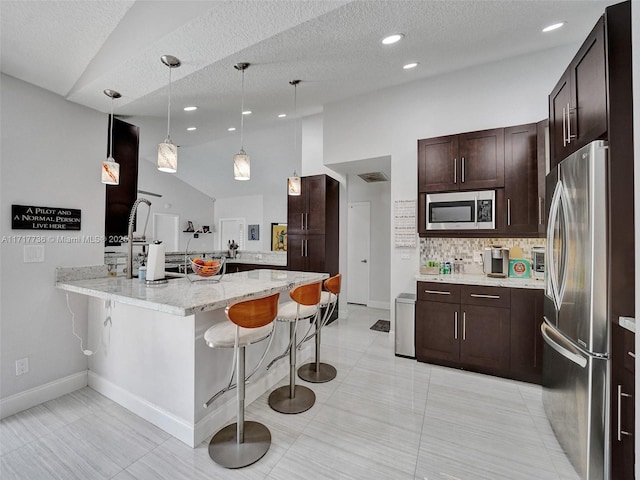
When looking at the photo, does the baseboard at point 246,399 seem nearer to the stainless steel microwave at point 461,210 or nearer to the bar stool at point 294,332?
the bar stool at point 294,332

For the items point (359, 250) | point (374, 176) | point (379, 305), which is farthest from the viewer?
point (359, 250)

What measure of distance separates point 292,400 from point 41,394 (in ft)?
6.64

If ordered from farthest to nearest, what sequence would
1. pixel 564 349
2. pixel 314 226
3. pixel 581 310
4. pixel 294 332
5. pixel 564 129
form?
pixel 314 226
pixel 294 332
pixel 564 129
pixel 564 349
pixel 581 310

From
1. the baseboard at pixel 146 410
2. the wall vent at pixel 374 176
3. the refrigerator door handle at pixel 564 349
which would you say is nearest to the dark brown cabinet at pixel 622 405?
the refrigerator door handle at pixel 564 349

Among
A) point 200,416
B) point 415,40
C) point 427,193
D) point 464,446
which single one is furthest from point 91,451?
point 415,40

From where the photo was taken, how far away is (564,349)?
1.66m

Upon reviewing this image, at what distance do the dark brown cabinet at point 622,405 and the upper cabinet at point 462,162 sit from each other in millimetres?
1802

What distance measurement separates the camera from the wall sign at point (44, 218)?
2094mm

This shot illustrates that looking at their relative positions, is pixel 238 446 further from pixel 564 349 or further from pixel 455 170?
pixel 455 170

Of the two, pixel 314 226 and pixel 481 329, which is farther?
pixel 314 226

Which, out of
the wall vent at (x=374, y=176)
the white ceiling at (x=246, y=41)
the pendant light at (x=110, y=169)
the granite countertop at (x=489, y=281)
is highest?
the white ceiling at (x=246, y=41)

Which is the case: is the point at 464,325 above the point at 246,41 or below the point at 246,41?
below

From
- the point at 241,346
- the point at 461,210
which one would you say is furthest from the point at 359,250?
the point at 241,346

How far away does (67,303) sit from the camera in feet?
7.84
